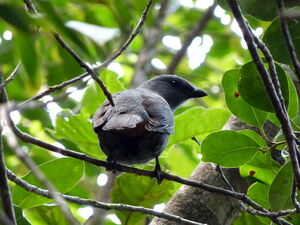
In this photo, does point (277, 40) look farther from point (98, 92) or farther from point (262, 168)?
point (98, 92)

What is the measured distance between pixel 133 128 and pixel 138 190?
0.41 meters

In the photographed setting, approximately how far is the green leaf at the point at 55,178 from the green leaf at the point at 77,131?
0.78 m

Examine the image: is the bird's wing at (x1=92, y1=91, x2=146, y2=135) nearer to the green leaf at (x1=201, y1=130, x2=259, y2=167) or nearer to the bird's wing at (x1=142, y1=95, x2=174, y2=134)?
the bird's wing at (x1=142, y1=95, x2=174, y2=134)

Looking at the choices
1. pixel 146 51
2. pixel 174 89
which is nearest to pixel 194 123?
pixel 174 89

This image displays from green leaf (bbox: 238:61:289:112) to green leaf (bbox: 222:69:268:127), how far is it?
33 centimetres

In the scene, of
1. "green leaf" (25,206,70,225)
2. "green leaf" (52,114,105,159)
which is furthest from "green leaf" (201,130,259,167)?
"green leaf" (52,114,105,159)

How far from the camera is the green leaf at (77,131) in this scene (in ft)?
14.0

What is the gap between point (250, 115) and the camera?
338cm

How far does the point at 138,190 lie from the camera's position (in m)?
3.78

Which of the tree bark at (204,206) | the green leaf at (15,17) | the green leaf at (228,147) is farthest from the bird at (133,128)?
the green leaf at (15,17)

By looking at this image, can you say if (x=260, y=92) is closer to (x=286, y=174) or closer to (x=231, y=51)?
(x=286, y=174)

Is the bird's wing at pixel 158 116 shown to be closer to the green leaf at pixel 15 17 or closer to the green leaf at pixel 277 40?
the green leaf at pixel 277 40

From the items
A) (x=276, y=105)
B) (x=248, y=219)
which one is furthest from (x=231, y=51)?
(x=276, y=105)

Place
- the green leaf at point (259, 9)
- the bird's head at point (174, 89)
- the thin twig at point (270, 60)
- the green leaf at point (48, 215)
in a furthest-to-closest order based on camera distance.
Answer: the bird's head at point (174, 89), the green leaf at point (48, 215), the green leaf at point (259, 9), the thin twig at point (270, 60)
